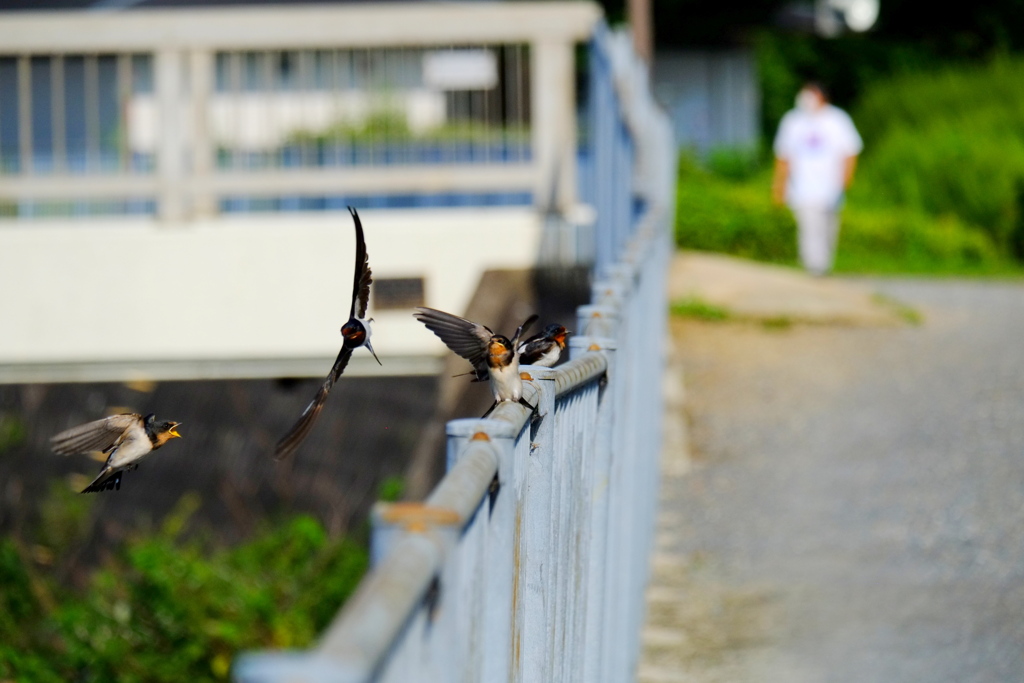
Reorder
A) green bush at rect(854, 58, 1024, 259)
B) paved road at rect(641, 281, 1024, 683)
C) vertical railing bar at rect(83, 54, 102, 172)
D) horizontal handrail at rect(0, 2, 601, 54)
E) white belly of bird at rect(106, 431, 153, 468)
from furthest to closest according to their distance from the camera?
green bush at rect(854, 58, 1024, 259) < vertical railing bar at rect(83, 54, 102, 172) < horizontal handrail at rect(0, 2, 601, 54) < paved road at rect(641, 281, 1024, 683) < white belly of bird at rect(106, 431, 153, 468)

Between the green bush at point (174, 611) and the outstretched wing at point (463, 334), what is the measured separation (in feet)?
19.3

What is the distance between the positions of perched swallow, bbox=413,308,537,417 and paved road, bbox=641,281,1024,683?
2291mm

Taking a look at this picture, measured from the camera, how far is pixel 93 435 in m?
2.67

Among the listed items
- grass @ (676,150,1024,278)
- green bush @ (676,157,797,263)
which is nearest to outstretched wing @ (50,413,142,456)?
grass @ (676,150,1024,278)

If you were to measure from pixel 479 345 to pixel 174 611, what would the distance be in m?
6.24

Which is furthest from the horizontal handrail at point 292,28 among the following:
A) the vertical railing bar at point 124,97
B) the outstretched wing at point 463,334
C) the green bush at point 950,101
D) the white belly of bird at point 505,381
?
the green bush at point 950,101

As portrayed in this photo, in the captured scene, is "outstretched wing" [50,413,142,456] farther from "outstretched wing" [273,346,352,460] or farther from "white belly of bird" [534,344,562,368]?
"white belly of bird" [534,344,562,368]

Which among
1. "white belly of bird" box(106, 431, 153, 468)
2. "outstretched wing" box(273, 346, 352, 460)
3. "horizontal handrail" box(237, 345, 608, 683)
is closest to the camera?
"horizontal handrail" box(237, 345, 608, 683)

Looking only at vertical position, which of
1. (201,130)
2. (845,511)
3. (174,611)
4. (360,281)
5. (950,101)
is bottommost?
(174,611)

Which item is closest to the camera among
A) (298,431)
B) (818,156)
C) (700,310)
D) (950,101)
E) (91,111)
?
(298,431)

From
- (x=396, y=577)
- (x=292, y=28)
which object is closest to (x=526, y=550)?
(x=396, y=577)

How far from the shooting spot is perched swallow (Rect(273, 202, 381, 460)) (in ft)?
7.16

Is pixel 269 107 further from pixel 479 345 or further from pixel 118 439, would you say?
pixel 479 345

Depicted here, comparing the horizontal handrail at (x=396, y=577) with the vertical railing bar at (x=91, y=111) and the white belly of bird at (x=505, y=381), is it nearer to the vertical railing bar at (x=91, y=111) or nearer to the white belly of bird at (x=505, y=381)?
the white belly of bird at (x=505, y=381)
